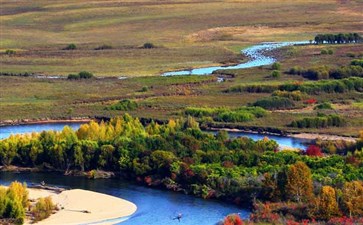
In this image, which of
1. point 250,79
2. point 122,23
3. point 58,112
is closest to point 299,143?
point 58,112

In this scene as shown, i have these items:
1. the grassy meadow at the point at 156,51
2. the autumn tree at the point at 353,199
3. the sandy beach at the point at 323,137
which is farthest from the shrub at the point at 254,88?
the autumn tree at the point at 353,199

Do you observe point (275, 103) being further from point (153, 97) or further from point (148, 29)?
point (148, 29)

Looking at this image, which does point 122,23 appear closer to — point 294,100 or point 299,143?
point 294,100

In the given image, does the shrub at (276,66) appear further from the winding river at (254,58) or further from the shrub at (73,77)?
the shrub at (73,77)

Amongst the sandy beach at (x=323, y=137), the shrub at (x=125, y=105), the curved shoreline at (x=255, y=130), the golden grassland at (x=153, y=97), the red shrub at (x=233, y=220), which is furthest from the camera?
the shrub at (x=125, y=105)

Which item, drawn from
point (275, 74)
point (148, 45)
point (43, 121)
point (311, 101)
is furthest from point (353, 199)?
point (148, 45)

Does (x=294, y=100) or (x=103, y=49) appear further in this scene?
(x=103, y=49)

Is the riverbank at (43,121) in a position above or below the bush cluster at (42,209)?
below
